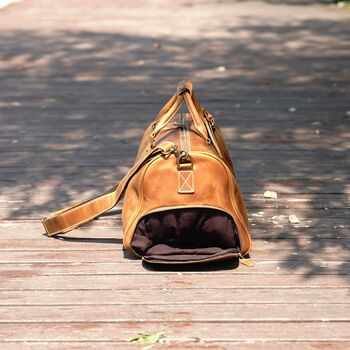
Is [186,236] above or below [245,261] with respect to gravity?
above

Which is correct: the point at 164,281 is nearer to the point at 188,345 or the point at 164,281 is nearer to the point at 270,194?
the point at 188,345

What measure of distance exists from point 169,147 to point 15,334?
47.5 inches

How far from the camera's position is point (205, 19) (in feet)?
48.5

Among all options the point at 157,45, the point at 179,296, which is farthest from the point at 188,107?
the point at 157,45

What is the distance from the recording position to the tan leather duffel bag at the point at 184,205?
177 inches

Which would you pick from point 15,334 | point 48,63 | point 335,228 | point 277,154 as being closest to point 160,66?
Result: point 48,63

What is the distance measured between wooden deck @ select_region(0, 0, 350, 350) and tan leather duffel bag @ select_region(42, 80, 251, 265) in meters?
0.11

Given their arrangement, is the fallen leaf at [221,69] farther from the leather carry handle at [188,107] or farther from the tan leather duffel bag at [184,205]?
the tan leather duffel bag at [184,205]

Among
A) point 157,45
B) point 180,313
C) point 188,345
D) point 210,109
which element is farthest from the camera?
point 157,45

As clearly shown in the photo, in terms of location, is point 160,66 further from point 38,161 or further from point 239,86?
point 38,161

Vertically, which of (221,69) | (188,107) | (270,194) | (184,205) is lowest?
(221,69)

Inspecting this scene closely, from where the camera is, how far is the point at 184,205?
4492 millimetres

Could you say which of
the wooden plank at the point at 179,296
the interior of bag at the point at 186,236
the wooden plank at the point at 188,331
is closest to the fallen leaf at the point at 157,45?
the interior of bag at the point at 186,236

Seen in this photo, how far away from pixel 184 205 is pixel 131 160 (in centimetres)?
225
